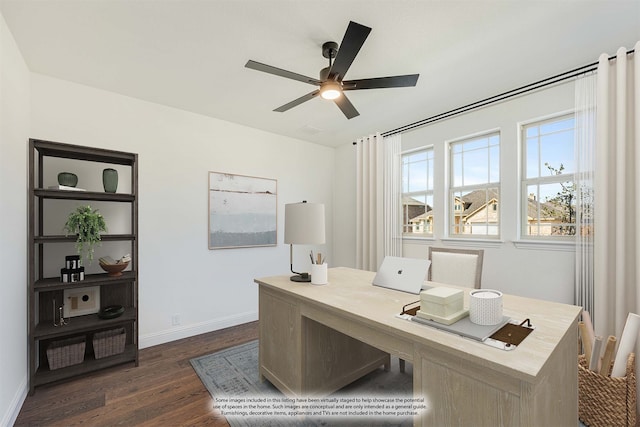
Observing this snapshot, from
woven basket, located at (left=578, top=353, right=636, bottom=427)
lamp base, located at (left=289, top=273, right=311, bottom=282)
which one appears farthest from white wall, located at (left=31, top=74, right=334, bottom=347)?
woven basket, located at (left=578, top=353, right=636, bottom=427)

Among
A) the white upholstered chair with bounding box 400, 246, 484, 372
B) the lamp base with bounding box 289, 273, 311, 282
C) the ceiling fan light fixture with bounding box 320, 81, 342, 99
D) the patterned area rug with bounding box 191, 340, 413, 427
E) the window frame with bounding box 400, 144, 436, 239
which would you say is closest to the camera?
the patterned area rug with bounding box 191, 340, 413, 427

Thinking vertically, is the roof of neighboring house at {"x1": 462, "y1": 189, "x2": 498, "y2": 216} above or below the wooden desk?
above

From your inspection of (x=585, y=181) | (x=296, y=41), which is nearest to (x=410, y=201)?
(x=585, y=181)

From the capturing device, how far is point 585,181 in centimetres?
230

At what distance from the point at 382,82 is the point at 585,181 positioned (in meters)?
1.83

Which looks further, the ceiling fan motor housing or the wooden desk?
the ceiling fan motor housing

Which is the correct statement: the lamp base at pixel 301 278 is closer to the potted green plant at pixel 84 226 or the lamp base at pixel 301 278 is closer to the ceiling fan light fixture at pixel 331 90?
the ceiling fan light fixture at pixel 331 90

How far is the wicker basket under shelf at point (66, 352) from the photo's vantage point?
7.47 feet

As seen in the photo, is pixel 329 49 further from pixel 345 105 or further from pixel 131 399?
pixel 131 399

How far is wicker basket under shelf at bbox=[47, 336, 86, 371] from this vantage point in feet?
7.47

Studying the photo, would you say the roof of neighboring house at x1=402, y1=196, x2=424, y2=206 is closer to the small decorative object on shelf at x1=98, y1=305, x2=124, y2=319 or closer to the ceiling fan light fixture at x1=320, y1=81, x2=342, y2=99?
the ceiling fan light fixture at x1=320, y1=81, x2=342, y2=99

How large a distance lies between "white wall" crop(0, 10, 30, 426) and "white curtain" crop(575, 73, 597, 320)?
13.0ft

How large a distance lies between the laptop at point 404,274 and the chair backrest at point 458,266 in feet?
2.72

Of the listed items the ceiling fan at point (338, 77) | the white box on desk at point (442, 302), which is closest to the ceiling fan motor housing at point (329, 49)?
the ceiling fan at point (338, 77)
